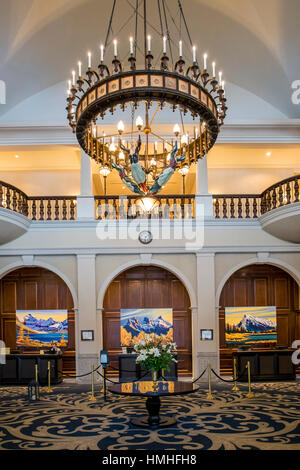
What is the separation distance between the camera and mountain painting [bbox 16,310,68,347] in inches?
549

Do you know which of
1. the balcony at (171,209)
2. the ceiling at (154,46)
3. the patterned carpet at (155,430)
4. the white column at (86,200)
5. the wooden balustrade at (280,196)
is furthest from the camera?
the white column at (86,200)

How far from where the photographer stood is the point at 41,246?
1279 centimetres

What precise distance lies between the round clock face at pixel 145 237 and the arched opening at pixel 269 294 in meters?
3.26

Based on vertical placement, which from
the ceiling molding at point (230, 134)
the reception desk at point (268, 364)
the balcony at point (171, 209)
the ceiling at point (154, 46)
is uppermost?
the ceiling at point (154, 46)

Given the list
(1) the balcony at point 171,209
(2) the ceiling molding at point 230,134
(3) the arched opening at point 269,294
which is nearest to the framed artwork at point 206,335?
(3) the arched opening at point 269,294

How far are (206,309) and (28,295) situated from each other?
568 cm

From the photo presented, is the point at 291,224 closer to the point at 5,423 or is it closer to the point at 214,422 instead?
the point at 214,422

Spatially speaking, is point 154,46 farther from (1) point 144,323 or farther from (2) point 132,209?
(1) point 144,323

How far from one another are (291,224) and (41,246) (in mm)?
6858

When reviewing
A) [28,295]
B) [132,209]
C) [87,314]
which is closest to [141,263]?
[132,209]

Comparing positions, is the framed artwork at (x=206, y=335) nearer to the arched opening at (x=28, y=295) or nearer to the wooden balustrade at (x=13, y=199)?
the arched opening at (x=28, y=295)

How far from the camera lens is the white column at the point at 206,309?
40.8 ft

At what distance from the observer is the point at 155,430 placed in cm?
747
